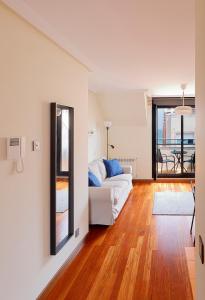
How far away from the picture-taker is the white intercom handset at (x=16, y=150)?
2287mm

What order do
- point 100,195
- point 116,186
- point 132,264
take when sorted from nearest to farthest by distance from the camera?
point 132,264, point 100,195, point 116,186

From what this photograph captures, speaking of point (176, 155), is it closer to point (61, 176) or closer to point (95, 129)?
point (95, 129)

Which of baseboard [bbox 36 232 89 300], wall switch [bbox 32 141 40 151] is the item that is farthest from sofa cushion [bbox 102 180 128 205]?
wall switch [bbox 32 141 40 151]

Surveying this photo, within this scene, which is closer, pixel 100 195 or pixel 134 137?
pixel 100 195

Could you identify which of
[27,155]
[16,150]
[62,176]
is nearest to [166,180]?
[62,176]

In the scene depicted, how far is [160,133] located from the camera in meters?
9.44

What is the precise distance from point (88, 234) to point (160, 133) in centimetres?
539

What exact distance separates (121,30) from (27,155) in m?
1.45

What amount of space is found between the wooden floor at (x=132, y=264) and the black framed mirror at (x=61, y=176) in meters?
0.39

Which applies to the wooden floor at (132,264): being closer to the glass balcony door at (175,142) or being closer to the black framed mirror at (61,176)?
the black framed mirror at (61,176)

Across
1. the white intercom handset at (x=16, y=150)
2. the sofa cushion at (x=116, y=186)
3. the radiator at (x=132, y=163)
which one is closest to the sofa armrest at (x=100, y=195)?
the sofa cushion at (x=116, y=186)

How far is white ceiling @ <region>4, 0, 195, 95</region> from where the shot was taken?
7.89ft

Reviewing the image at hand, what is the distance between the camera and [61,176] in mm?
3396

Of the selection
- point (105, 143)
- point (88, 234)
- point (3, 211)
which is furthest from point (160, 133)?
point (3, 211)
